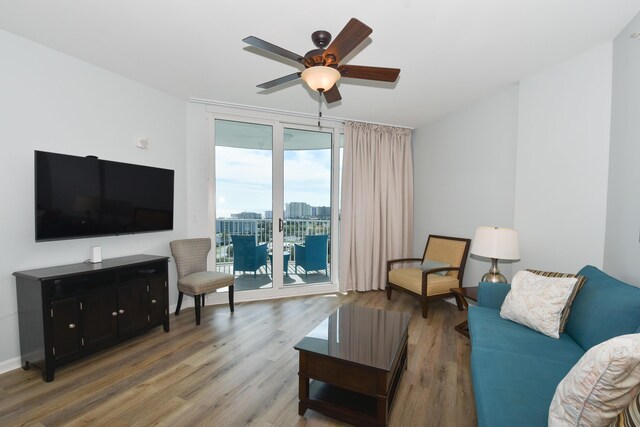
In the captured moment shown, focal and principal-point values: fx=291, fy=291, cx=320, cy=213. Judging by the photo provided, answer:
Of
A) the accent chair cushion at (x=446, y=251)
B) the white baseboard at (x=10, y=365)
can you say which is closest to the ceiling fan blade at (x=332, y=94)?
the accent chair cushion at (x=446, y=251)

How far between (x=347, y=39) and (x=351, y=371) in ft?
6.55

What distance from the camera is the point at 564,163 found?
2664 millimetres

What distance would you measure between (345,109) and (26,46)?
3235 mm

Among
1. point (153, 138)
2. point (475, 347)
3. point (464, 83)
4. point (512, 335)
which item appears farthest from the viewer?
point (153, 138)

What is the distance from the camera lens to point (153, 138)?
3.42 meters

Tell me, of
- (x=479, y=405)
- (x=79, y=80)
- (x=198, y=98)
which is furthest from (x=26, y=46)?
(x=479, y=405)

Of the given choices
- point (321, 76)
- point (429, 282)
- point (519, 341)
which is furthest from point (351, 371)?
point (429, 282)

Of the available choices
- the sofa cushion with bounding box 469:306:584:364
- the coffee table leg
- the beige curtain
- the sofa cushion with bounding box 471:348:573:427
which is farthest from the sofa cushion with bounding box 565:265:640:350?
the beige curtain

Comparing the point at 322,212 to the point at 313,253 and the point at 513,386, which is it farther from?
the point at 513,386

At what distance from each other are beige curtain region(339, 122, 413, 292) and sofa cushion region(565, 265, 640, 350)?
9.11 feet

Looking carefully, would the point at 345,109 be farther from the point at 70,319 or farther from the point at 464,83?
the point at 70,319

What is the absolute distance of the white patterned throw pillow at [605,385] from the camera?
3.12 ft

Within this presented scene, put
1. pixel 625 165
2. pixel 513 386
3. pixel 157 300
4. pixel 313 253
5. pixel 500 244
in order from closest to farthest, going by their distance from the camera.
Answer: pixel 513 386 < pixel 625 165 < pixel 500 244 < pixel 157 300 < pixel 313 253

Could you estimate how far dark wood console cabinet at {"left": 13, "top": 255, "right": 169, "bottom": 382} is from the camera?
2.20m
